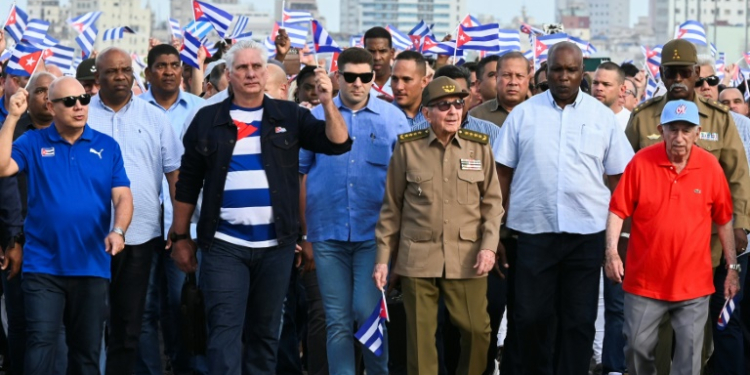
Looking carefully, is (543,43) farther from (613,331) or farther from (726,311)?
(726,311)

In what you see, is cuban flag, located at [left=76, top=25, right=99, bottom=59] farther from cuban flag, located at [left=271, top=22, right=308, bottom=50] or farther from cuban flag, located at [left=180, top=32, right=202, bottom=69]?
cuban flag, located at [left=180, top=32, right=202, bottom=69]

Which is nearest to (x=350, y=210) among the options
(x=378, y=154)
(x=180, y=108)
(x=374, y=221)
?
(x=374, y=221)

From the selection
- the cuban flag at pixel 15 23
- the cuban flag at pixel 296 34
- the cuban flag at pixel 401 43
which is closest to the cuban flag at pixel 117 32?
the cuban flag at pixel 15 23

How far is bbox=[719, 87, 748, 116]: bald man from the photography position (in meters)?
14.5

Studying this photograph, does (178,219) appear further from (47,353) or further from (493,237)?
(493,237)

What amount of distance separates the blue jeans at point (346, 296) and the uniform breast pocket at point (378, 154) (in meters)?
0.52

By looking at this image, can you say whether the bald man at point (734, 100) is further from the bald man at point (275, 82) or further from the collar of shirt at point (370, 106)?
the collar of shirt at point (370, 106)

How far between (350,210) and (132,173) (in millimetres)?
1467

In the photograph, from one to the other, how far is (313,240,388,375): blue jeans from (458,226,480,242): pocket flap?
70 cm

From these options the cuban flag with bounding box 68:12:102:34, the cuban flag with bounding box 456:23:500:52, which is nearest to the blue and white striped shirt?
the cuban flag with bounding box 456:23:500:52

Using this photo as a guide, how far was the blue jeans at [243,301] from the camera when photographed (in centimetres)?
952

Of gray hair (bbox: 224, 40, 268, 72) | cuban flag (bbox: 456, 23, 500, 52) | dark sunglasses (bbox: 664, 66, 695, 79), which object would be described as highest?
cuban flag (bbox: 456, 23, 500, 52)

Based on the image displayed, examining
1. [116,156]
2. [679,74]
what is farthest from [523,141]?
[116,156]

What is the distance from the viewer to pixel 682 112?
381 inches
